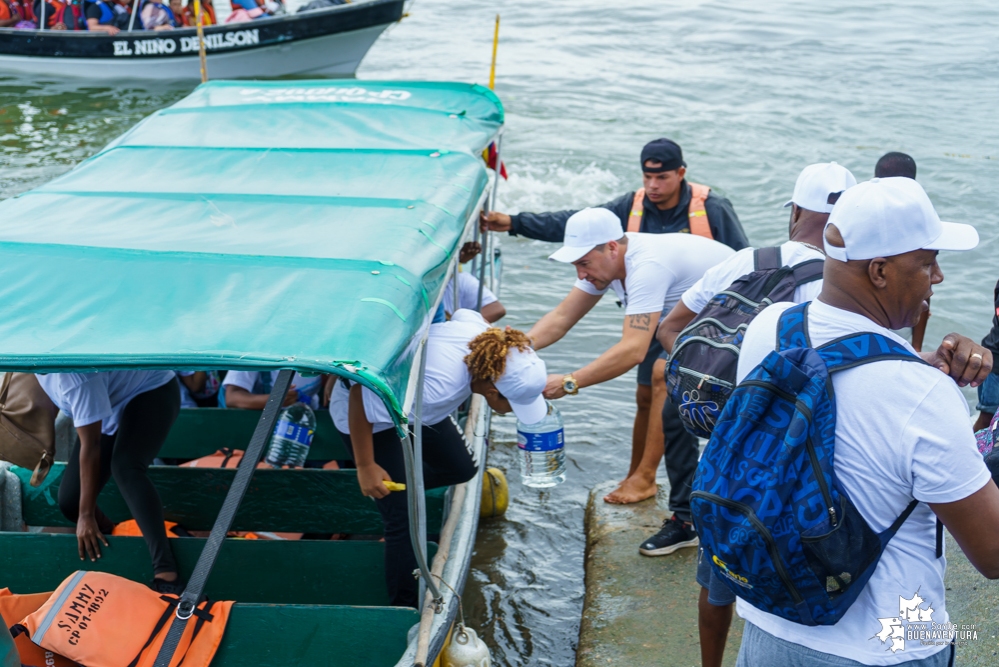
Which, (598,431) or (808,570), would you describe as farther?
(598,431)

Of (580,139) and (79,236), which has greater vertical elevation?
(79,236)

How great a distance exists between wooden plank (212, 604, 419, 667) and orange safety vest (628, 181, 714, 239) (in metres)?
2.60

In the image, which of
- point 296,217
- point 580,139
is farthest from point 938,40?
point 296,217

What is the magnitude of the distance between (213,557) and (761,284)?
2173 mm

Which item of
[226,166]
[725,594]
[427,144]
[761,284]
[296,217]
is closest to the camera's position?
[761,284]

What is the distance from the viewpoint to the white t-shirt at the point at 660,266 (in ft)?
13.7

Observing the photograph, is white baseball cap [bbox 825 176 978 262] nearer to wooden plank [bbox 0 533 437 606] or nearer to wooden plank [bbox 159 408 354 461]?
wooden plank [bbox 0 533 437 606]

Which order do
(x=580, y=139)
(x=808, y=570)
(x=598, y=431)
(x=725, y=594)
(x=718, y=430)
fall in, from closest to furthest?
(x=808, y=570), (x=718, y=430), (x=725, y=594), (x=598, y=431), (x=580, y=139)

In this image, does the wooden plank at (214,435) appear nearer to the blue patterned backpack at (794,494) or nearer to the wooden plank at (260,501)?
the wooden plank at (260,501)

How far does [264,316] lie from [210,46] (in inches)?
592

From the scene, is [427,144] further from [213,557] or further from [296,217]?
[213,557]

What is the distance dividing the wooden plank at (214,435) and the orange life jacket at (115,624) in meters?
1.52

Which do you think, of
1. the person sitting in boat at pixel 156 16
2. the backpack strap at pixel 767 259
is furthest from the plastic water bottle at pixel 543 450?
the person sitting in boat at pixel 156 16

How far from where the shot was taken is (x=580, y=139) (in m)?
14.3
